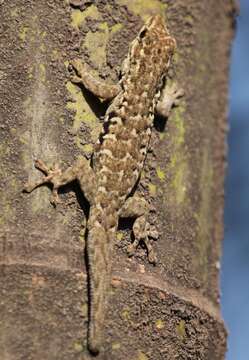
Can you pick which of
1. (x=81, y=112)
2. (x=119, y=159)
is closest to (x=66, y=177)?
(x=81, y=112)

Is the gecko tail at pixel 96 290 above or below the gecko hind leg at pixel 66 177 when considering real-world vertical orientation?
below

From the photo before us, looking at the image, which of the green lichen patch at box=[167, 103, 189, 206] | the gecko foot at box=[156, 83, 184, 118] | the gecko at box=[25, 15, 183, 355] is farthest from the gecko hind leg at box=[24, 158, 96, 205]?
the gecko foot at box=[156, 83, 184, 118]

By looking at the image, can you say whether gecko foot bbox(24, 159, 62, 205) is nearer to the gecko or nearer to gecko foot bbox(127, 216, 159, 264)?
the gecko

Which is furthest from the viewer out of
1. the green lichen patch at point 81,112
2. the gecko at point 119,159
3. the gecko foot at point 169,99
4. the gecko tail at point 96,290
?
the gecko foot at point 169,99

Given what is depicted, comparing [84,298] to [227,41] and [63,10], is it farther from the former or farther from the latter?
[227,41]

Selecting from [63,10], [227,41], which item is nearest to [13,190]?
[63,10]

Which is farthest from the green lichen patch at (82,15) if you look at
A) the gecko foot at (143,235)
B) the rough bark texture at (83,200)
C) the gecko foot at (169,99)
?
the gecko foot at (143,235)

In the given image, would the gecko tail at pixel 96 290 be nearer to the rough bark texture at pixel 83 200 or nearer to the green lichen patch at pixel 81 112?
the rough bark texture at pixel 83 200

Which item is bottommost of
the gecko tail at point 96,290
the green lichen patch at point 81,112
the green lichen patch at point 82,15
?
the gecko tail at point 96,290
